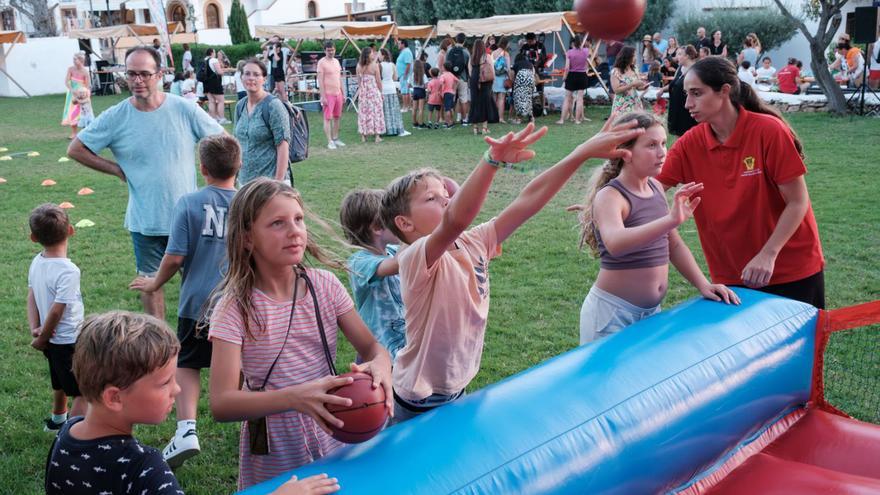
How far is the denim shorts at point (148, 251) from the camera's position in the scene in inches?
208

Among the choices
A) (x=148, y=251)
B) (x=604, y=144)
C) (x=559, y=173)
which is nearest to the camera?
(x=604, y=144)

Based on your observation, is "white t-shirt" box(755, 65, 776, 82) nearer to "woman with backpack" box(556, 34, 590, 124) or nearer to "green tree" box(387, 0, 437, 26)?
"woman with backpack" box(556, 34, 590, 124)

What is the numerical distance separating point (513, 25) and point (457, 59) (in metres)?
2.28

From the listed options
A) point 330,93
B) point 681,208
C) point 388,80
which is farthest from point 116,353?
point 388,80

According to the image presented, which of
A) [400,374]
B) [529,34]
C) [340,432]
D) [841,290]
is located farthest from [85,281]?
[529,34]

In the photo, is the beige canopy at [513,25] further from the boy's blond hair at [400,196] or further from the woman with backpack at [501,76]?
the boy's blond hair at [400,196]

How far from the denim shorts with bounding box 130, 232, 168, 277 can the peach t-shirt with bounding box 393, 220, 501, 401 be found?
2.67 m

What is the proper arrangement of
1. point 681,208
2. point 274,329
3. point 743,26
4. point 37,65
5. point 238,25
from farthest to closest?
point 238,25
point 37,65
point 743,26
point 681,208
point 274,329

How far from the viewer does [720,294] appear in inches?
159

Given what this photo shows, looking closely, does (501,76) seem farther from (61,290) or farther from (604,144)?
(604,144)

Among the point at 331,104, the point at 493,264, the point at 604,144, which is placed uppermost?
the point at 604,144

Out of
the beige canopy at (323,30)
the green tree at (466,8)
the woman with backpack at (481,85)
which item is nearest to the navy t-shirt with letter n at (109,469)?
the woman with backpack at (481,85)

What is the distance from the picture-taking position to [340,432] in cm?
251

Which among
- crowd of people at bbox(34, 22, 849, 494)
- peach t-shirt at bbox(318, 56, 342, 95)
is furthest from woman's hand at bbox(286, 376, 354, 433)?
peach t-shirt at bbox(318, 56, 342, 95)
